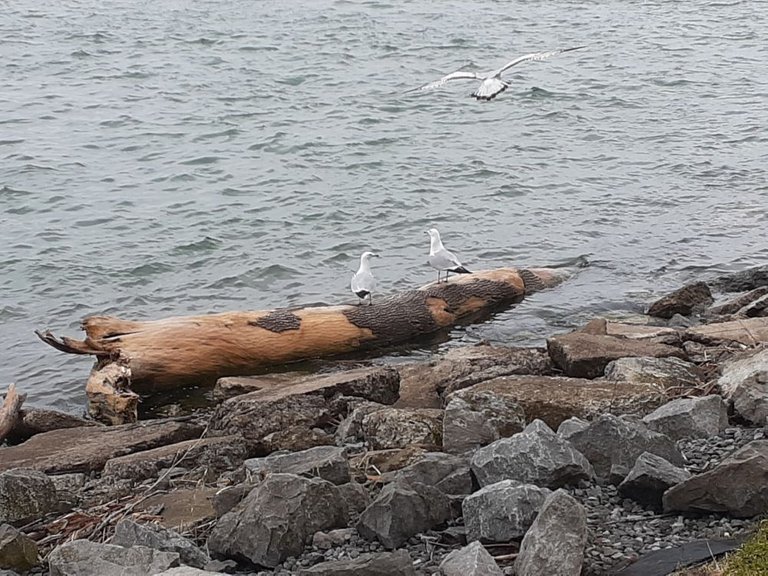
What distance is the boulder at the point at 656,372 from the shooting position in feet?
20.5

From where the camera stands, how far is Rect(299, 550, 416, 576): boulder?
374 cm

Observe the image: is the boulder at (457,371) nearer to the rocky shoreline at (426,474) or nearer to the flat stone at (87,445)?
the rocky shoreline at (426,474)

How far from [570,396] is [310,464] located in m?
1.59

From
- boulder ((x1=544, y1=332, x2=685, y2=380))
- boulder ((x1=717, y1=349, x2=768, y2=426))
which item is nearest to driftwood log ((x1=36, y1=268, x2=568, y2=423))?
boulder ((x1=544, y1=332, x2=685, y2=380))

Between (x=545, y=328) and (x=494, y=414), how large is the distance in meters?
4.39

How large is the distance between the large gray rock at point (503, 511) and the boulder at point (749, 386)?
63.8 inches

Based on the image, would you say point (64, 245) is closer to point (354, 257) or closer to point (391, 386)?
point (354, 257)

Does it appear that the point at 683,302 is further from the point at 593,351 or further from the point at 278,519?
the point at 278,519

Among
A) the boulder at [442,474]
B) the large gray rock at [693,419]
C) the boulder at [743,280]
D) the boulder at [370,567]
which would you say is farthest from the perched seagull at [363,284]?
the boulder at [370,567]

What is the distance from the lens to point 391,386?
717 cm

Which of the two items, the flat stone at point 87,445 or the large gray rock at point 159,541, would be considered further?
the flat stone at point 87,445

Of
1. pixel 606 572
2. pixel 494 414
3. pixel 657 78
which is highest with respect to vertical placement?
pixel 606 572

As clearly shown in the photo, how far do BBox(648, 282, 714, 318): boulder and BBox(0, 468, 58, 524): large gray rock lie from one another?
6.36 m

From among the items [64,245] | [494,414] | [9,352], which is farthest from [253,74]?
[494,414]
